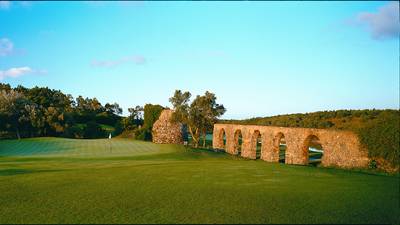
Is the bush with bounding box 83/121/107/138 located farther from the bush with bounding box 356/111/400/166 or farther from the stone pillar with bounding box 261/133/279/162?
the bush with bounding box 356/111/400/166

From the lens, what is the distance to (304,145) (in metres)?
25.3

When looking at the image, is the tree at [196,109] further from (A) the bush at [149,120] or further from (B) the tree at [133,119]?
(B) the tree at [133,119]

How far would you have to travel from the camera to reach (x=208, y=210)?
793 cm

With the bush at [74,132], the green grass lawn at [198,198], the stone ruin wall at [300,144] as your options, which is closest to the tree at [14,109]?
the bush at [74,132]

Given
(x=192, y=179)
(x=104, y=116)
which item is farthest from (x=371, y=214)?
(x=104, y=116)

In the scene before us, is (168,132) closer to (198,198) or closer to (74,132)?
(74,132)

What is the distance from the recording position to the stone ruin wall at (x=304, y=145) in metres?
20.5

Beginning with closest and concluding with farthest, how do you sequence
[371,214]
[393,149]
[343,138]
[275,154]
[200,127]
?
1. [371,214]
2. [393,149]
3. [343,138]
4. [275,154]
5. [200,127]

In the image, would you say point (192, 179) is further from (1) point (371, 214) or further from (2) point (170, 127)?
(2) point (170, 127)

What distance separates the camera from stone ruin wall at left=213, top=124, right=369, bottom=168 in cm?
2048

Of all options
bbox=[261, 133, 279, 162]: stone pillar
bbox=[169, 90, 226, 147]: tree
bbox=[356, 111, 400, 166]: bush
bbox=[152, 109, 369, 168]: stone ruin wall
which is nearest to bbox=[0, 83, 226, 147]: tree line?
bbox=[169, 90, 226, 147]: tree

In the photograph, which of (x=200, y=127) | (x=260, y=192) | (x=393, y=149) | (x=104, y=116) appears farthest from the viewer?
(x=104, y=116)

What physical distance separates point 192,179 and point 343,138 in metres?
13.0

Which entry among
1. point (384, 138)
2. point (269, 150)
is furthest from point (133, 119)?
point (384, 138)
